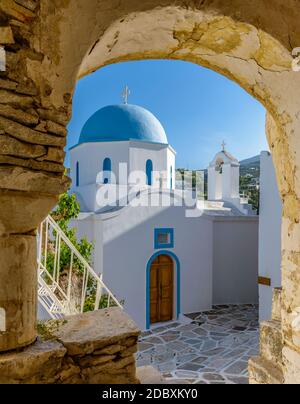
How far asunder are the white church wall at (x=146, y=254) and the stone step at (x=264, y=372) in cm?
597

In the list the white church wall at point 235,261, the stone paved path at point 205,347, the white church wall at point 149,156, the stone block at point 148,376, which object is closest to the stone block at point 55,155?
the stone block at point 148,376

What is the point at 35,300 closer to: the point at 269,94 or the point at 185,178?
the point at 269,94

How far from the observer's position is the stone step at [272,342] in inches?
79.6

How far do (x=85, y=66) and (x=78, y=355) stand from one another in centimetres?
138

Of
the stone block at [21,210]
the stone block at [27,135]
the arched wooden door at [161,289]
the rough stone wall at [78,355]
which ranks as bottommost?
the arched wooden door at [161,289]

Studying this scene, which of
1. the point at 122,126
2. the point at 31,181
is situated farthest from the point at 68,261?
the point at 122,126

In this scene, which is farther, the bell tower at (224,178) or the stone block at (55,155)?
the bell tower at (224,178)

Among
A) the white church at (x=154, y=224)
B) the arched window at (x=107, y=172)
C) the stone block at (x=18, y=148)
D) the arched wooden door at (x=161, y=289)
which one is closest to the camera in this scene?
the stone block at (x=18, y=148)

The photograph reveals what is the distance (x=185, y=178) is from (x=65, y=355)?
11.4m

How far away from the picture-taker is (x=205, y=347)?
6934mm

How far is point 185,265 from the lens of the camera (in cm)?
911

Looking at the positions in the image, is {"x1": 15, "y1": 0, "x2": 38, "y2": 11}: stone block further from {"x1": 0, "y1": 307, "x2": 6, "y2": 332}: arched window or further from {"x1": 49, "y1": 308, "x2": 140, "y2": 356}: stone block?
{"x1": 49, "y1": 308, "x2": 140, "y2": 356}: stone block

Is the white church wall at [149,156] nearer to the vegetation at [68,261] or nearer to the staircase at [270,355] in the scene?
the vegetation at [68,261]
